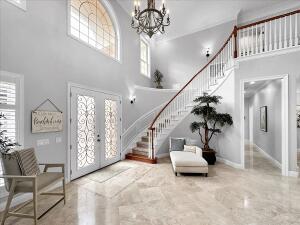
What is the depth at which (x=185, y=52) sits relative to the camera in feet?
27.7

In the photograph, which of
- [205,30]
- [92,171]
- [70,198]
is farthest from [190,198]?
[205,30]

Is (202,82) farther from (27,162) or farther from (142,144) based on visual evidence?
(27,162)

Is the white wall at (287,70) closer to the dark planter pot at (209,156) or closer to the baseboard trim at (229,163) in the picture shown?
the baseboard trim at (229,163)

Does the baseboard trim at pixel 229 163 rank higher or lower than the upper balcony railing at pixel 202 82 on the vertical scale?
lower

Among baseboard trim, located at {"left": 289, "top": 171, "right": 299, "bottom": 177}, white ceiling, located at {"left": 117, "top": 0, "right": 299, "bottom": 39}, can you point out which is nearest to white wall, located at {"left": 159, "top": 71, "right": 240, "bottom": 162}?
baseboard trim, located at {"left": 289, "top": 171, "right": 299, "bottom": 177}

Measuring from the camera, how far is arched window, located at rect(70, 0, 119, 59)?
4449 millimetres

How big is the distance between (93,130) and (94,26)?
3292mm

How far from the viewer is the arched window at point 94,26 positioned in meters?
4.45

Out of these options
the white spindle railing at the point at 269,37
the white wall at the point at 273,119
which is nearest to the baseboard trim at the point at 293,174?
the white wall at the point at 273,119

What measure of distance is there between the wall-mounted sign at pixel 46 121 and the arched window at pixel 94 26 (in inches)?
85.8

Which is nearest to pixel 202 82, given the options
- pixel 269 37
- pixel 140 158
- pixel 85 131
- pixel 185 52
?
pixel 269 37

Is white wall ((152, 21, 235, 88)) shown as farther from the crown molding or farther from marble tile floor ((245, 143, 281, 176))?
marble tile floor ((245, 143, 281, 176))

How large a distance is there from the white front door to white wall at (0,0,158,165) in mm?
276

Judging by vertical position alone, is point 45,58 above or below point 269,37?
below
